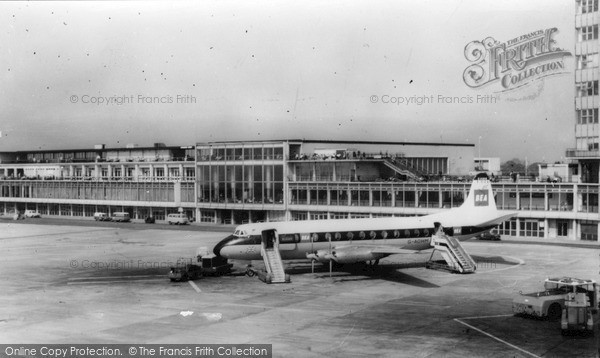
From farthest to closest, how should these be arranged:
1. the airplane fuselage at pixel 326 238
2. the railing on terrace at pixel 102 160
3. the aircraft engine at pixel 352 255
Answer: the railing on terrace at pixel 102 160 → the airplane fuselage at pixel 326 238 → the aircraft engine at pixel 352 255

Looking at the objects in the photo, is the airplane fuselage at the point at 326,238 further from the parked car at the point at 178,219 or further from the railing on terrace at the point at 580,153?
the parked car at the point at 178,219

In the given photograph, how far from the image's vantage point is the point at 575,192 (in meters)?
77.9

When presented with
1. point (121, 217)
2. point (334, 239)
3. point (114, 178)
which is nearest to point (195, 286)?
point (334, 239)

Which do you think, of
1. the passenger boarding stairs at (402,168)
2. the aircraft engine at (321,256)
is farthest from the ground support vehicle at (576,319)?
the passenger boarding stairs at (402,168)

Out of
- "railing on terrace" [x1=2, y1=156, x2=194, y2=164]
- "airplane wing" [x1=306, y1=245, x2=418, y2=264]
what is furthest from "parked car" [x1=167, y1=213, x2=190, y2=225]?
"airplane wing" [x1=306, y1=245, x2=418, y2=264]

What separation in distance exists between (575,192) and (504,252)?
16936 mm

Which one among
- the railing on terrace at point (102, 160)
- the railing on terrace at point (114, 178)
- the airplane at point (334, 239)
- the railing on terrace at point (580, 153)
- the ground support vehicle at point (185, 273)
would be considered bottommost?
the ground support vehicle at point (185, 273)

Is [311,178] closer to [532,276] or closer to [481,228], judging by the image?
[481,228]

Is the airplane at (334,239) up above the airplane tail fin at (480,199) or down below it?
below

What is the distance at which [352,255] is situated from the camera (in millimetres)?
51781

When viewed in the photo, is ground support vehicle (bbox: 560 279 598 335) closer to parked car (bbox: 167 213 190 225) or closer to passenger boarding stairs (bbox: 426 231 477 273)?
passenger boarding stairs (bbox: 426 231 477 273)

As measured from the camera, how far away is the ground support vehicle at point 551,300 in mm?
36125

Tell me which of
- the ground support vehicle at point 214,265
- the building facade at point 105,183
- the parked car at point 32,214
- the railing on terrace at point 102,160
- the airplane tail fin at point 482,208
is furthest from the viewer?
the parked car at point 32,214

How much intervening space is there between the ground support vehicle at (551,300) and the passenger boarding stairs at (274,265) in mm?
18800
